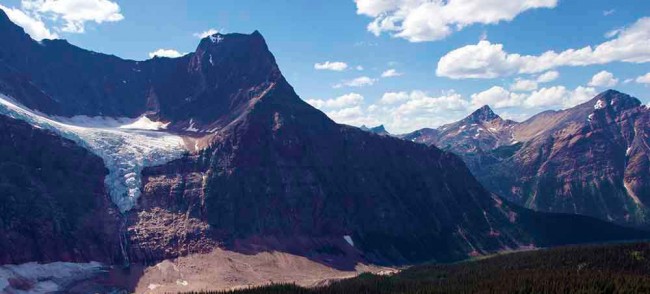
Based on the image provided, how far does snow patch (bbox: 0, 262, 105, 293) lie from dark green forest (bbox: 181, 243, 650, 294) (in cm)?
7219

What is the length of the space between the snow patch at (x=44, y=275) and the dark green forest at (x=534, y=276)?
72.2m

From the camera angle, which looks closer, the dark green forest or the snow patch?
the dark green forest

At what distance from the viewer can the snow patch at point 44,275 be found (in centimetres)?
17888

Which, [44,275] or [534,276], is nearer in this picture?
[534,276]

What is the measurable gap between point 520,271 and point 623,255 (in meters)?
34.0

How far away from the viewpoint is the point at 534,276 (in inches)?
5463

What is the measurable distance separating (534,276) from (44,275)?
13775cm

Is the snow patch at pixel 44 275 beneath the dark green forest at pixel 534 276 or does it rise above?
above

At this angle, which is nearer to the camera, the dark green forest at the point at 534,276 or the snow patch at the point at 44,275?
the dark green forest at the point at 534,276

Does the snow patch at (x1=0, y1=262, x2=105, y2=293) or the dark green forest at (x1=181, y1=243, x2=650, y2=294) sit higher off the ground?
the snow patch at (x1=0, y1=262, x2=105, y2=293)

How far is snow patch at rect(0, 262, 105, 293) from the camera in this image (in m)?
179

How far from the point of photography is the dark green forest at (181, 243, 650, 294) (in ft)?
420

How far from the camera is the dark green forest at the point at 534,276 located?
128 metres

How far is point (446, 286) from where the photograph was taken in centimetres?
14238
